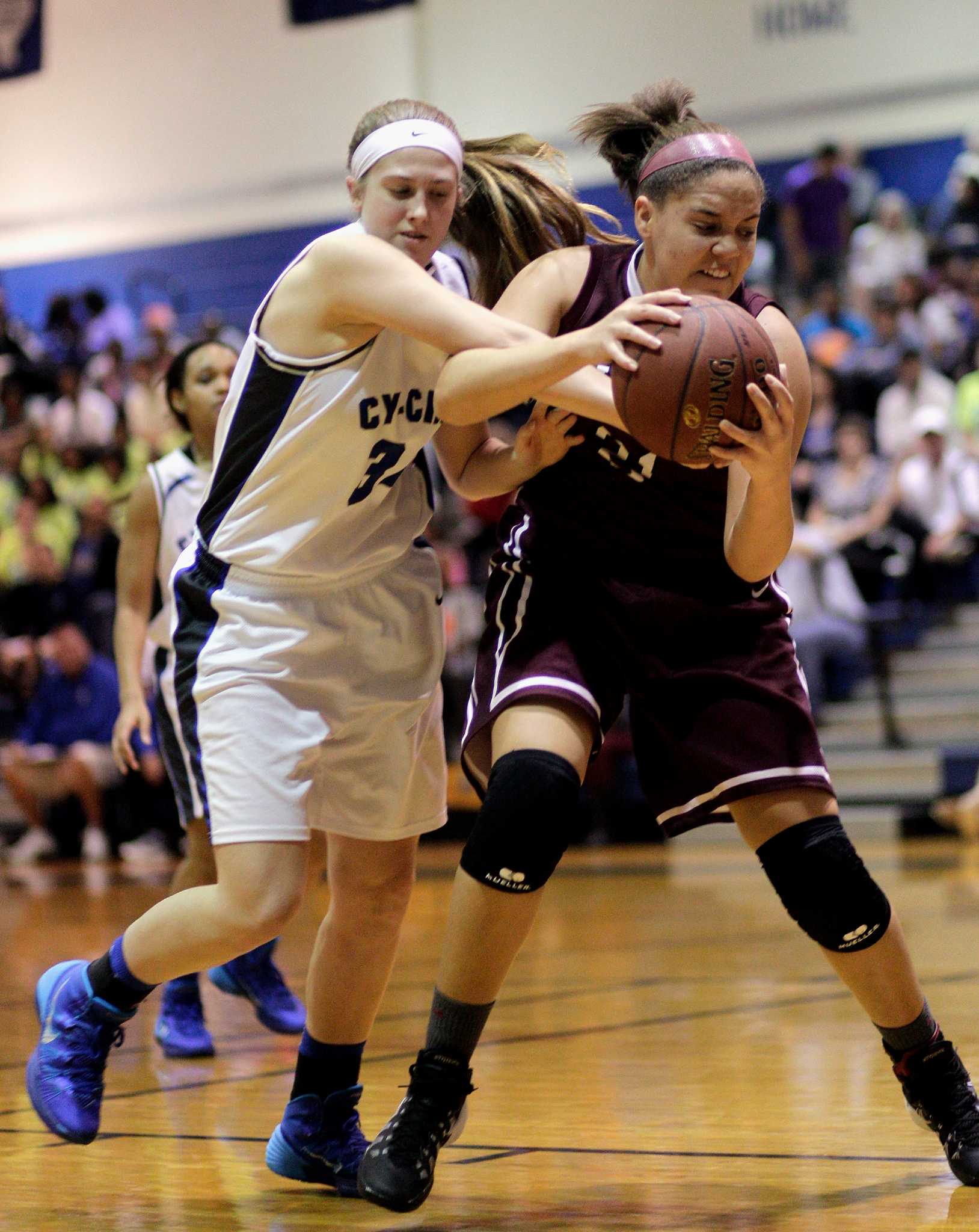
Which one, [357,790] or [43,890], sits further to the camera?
[43,890]

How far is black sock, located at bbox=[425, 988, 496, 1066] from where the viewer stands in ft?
8.32

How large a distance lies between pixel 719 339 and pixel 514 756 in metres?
0.67

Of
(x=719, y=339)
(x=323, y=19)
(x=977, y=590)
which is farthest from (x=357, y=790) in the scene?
(x=323, y=19)

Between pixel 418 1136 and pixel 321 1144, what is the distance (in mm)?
317

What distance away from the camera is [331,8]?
1452 cm

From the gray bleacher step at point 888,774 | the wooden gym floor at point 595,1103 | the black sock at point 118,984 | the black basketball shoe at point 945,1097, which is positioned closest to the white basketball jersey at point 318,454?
the black sock at point 118,984

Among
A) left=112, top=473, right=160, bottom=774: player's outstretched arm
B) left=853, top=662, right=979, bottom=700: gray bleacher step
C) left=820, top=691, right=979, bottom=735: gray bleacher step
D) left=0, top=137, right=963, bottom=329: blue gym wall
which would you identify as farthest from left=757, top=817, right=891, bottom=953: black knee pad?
left=0, top=137, right=963, bottom=329: blue gym wall

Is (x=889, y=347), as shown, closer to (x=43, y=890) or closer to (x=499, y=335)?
(x=43, y=890)

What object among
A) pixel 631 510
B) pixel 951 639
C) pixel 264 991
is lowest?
pixel 951 639

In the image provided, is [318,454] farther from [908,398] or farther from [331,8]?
[331,8]

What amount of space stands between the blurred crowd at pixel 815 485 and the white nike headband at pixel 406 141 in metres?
4.90

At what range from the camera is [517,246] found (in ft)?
9.70

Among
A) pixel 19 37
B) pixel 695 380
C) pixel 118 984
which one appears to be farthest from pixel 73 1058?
pixel 19 37

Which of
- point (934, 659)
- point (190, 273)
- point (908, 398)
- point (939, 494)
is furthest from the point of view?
point (190, 273)
